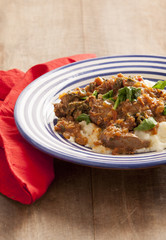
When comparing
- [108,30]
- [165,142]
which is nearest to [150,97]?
[165,142]

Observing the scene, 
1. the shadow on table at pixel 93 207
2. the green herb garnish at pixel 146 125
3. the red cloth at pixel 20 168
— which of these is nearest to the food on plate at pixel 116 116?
the green herb garnish at pixel 146 125

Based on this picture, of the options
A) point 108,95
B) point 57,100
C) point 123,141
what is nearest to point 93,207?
point 123,141

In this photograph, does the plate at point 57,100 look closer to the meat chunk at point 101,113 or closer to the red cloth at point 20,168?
the red cloth at point 20,168

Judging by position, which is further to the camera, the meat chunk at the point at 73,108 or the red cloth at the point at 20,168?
the meat chunk at the point at 73,108

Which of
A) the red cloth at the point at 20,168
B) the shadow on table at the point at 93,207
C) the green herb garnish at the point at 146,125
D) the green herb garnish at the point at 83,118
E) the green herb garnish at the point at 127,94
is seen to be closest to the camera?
the shadow on table at the point at 93,207

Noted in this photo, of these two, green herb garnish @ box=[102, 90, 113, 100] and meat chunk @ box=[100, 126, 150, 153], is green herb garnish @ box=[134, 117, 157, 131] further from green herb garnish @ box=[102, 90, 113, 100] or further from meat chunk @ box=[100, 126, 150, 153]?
green herb garnish @ box=[102, 90, 113, 100]
